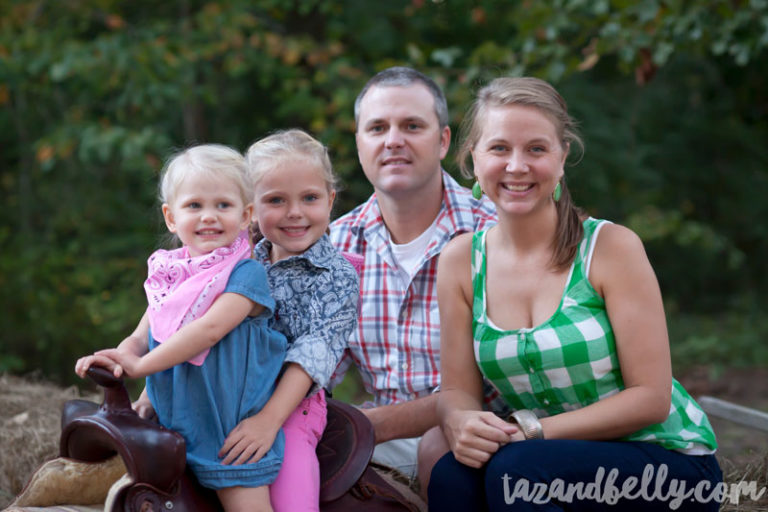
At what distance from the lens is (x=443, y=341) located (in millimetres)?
2395

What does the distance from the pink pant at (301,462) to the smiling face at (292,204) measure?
0.44 meters

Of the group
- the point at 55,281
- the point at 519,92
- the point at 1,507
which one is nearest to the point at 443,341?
the point at 519,92

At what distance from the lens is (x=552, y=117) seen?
2.23 m

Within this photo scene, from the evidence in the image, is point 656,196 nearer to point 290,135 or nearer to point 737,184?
point 737,184

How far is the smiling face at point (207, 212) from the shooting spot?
6.86 feet

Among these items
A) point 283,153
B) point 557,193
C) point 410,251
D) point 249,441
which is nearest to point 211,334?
point 249,441

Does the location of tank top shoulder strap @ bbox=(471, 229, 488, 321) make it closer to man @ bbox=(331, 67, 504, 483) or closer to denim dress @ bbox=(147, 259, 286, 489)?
man @ bbox=(331, 67, 504, 483)

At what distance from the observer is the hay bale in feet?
9.70

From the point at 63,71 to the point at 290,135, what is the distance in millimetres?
3782

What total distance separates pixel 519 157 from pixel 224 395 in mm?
977

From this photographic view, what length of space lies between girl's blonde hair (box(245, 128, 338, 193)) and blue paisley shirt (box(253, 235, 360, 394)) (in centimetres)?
22

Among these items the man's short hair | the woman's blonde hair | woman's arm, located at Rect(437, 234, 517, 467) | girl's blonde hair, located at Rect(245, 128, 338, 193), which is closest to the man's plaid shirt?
the man's short hair

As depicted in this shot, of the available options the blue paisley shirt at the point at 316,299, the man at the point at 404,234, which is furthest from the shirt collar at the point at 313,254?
the man at the point at 404,234

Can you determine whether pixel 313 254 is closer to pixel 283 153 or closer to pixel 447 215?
pixel 283 153
